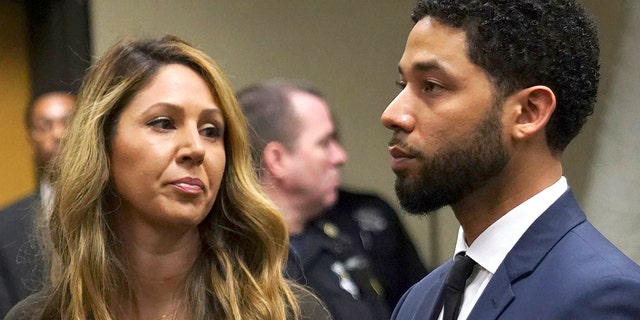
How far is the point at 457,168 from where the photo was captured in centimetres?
198

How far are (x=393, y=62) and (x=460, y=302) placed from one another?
119 inches

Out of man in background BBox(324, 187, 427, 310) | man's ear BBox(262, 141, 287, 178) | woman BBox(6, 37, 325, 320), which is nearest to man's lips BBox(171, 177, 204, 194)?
woman BBox(6, 37, 325, 320)

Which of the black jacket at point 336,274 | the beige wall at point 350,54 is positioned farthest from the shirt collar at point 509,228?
the beige wall at point 350,54

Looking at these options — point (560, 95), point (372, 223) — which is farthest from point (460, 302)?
point (372, 223)

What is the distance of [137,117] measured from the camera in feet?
7.98

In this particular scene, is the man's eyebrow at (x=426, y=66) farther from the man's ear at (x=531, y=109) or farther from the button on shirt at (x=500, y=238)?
the button on shirt at (x=500, y=238)

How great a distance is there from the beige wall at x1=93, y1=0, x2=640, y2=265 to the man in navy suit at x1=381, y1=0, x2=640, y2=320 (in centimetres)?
271

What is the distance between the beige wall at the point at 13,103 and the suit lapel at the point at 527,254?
3295mm

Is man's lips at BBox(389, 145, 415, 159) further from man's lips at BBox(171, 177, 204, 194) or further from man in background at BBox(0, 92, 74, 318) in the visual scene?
man in background at BBox(0, 92, 74, 318)

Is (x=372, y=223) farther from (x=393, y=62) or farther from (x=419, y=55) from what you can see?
(x=419, y=55)

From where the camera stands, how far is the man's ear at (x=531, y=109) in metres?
1.96

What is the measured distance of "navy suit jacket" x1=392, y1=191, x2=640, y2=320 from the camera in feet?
5.84

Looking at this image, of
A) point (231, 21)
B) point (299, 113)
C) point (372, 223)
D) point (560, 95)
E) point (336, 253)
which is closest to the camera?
point (560, 95)

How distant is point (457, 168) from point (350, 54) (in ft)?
9.79
